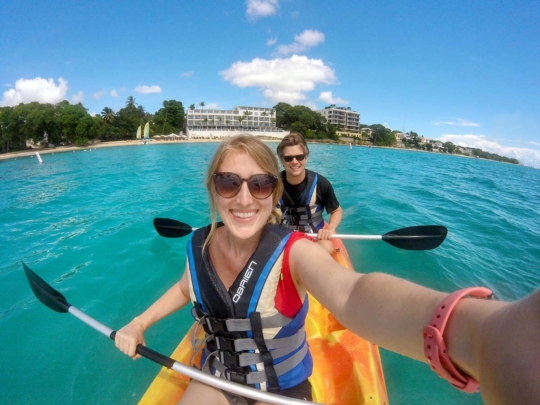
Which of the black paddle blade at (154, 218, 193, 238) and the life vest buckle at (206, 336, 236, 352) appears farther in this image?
the black paddle blade at (154, 218, 193, 238)

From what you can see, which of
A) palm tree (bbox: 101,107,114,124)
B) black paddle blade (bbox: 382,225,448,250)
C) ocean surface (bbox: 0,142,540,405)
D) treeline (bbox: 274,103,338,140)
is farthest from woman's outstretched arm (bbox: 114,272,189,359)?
treeline (bbox: 274,103,338,140)

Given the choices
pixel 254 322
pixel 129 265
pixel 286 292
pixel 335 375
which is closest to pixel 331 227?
pixel 335 375

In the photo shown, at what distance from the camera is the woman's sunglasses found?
1750mm

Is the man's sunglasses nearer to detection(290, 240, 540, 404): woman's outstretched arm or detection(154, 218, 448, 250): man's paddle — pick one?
detection(154, 218, 448, 250): man's paddle

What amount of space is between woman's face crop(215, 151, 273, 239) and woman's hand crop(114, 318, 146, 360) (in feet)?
3.16

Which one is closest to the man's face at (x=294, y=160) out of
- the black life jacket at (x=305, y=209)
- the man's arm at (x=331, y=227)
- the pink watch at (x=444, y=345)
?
the black life jacket at (x=305, y=209)

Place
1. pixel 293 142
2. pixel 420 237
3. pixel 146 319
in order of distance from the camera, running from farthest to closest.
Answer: pixel 293 142
pixel 420 237
pixel 146 319

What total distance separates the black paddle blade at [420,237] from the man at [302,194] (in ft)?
3.59

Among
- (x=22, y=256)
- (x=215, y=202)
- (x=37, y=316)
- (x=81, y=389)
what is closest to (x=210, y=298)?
(x=215, y=202)

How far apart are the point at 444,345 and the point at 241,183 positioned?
1298 mm

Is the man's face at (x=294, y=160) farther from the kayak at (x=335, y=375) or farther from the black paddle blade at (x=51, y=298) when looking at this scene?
Result: the black paddle blade at (x=51, y=298)

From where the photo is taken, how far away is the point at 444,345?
2.48ft

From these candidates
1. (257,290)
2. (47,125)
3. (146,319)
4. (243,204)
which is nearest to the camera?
(257,290)

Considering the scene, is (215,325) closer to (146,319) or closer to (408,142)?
(146,319)
